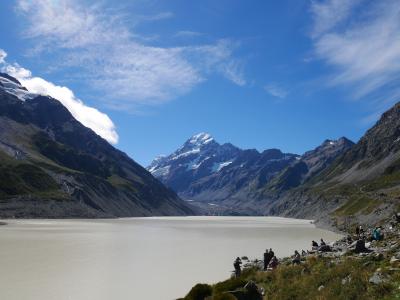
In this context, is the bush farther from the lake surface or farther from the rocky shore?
the lake surface

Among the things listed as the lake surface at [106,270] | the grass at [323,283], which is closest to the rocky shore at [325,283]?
the grass at [323,283]

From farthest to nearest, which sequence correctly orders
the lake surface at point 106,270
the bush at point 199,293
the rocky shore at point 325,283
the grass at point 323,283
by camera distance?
the lake surface at point 106,270, the bush at point 199,293, the rocky shore at point 325,283, the grass at point 323,283

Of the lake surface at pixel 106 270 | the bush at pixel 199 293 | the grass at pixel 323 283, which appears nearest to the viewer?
the grass at pixel 323 283

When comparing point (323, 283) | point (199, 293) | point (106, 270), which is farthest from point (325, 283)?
point (106, 270)

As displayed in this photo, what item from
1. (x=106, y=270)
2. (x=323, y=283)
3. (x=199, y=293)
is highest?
(x=323, y=283)

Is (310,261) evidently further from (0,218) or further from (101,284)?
(0,218)

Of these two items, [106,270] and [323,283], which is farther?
[106,270]

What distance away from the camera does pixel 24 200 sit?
194 metres

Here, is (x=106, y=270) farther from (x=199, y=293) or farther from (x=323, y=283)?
(x=323, y=283)

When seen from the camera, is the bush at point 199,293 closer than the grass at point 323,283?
No

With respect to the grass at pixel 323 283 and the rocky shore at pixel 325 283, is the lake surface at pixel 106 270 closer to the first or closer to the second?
the rocky shore at pixel 325 283

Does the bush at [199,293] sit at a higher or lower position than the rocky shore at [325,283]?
lower

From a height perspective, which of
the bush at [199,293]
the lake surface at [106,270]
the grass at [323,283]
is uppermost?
the grass at [323,283]

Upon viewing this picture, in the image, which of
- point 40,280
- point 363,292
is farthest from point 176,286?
point 363,292
